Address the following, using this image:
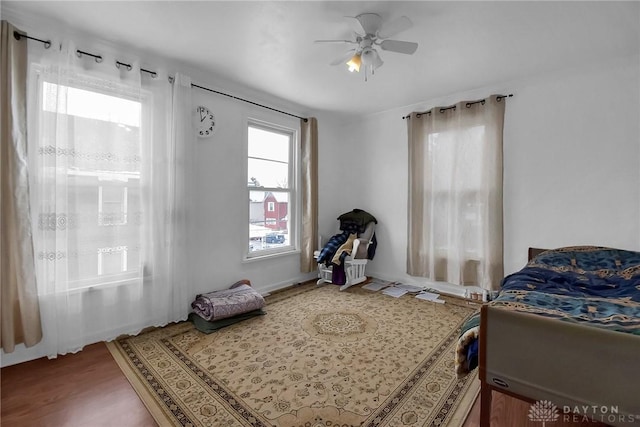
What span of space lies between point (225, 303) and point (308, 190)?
200cm

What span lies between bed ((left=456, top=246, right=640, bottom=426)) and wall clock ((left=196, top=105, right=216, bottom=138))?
2.99m

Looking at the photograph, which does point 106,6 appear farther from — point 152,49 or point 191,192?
point 191,192

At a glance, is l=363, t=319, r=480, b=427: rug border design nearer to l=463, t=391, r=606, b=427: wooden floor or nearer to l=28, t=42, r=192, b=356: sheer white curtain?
l=463, t=391, r=606, b=427: wooden floor

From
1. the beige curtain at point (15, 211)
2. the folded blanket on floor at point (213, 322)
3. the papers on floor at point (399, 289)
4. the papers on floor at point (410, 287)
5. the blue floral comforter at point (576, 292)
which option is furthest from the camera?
the papers on floor at point (410, 287)

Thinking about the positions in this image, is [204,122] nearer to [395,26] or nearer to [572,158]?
[395,26]

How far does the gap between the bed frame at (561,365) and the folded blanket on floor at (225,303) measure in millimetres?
2175

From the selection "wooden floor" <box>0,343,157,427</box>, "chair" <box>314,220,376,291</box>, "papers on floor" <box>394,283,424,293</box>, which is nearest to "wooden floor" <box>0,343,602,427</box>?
"wooden floor" <box>0,343,157,427</box>

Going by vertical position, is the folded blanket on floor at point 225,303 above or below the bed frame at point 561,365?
below

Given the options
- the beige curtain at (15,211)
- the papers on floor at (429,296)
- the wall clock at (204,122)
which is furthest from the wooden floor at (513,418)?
the wall clock at (204,122)

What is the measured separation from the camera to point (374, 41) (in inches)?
88.2

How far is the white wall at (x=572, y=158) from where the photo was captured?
8.73 feet

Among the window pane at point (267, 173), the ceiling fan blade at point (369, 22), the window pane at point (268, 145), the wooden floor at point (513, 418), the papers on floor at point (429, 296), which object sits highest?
the ceiling fan blade at point (369, 22)

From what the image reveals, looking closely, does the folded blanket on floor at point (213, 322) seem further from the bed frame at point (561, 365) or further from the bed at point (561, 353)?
the bed frame at point (561, 365)

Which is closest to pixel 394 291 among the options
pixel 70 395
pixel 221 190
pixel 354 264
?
pixel 354 264
